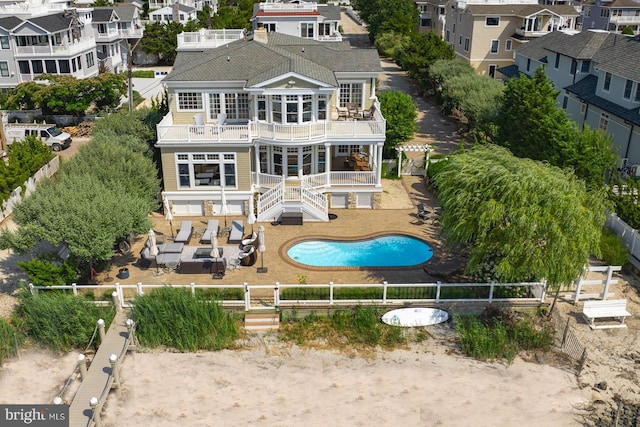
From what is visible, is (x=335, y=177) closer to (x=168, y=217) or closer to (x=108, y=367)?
(x=168, y=217)

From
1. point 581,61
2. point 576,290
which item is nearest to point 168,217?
point 576,290

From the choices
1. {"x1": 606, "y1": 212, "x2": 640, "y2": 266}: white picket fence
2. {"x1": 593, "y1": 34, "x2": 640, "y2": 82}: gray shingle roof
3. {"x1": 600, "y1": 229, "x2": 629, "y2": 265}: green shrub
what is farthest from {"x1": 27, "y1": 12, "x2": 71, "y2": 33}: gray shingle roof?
{"x1": 600, "y1": 229, "x2": 629, "y2": 265}: green shrub

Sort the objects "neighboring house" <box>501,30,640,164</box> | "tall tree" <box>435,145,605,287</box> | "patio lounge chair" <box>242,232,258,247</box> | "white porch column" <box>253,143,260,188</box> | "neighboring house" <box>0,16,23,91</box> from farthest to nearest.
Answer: "neighboring house" <box>0,16,23,91</box> < "neighboring house" <box>501,30,640,164</box> < "white porch column" <box>253,143,260,188</box> < "patio lounge chair" <box>242,232,258,247</box> < "tall tree" <box>435,145,605,287</box>

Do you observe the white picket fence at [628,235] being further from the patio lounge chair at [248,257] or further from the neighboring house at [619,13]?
the neighboring house at [619,13]

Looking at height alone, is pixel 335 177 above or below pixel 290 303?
above

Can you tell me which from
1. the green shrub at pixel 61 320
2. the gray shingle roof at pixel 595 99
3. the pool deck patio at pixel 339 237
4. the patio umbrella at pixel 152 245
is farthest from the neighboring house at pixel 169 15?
the green shrub at pixel 61 320

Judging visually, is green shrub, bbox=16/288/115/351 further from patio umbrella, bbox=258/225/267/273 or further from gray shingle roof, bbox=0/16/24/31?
gray shingle roof, bbox=0/16/24/31

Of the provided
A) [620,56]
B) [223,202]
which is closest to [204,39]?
[223,202]
